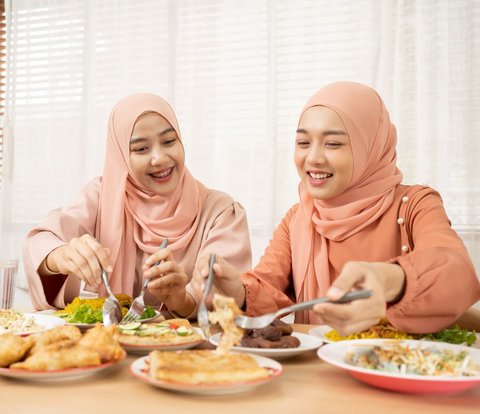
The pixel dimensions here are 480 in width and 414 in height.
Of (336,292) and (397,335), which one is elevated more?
(336,292)

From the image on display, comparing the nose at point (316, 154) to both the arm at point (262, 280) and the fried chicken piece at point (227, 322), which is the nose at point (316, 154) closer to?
the arm at point (262, 280)

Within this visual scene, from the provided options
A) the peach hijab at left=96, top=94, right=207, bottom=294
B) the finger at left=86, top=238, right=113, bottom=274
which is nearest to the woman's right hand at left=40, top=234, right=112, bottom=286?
the finger at left=86, top=238, right=113, bottom=274

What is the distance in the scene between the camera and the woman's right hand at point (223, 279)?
1.30 meters

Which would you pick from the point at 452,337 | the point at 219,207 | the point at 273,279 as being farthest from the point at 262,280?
the point at 452,337

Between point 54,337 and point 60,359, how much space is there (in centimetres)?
11

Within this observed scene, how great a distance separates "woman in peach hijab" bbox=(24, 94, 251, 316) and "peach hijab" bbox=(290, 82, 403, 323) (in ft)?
0.82

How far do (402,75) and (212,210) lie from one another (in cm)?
166

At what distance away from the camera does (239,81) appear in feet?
11.5

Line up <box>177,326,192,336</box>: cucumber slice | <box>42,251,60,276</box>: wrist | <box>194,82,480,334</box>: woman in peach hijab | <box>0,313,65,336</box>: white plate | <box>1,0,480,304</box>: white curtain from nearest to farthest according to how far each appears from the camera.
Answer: <box>177,326,192,336</box>: cucumber slice
<box>0,313,65,336</box>: white plate
<box>194,82,480,334</box>: woman in peach hijab
<box>42,251,60,276</box>: wrist
<box>1,0,480,304</box>: white curtain

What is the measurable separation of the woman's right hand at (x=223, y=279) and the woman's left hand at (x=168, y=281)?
0.22 ft

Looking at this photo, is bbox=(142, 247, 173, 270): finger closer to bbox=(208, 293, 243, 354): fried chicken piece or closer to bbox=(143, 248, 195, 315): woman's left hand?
bbox=(143, 248, 195, 315): woman's left hand

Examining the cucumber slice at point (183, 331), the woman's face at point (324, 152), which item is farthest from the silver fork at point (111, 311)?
the woman's face at point (324, 152)

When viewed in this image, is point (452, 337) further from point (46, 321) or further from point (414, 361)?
point (46, 321)

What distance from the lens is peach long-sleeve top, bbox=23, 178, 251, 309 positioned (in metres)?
1.76
